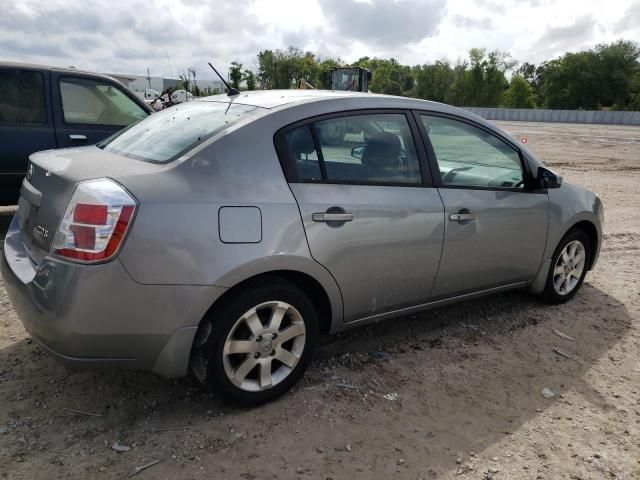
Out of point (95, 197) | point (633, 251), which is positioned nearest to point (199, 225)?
point (95, 197)

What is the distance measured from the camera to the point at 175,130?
2.96 m

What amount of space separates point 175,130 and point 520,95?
86.2 metres

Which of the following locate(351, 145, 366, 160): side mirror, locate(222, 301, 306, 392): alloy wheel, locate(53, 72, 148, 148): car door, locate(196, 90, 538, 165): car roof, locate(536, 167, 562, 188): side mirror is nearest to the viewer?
locate(222, 301, 306, 392): alloy wheel

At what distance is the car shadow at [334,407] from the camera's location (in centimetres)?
244

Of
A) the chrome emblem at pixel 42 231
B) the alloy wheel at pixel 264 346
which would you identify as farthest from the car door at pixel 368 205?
the chrome emblem at pixel 42 231

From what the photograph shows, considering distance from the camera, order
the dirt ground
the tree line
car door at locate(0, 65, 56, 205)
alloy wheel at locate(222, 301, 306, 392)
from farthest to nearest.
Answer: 1. the tree line
2. car door at locate(0, 65, 56, 205)
3. alloy wheel at locate(222, 301, 306, 392)
4. the dirt ground

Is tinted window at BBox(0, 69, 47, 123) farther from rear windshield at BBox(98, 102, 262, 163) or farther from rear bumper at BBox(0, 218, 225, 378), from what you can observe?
rear bumper at BBox(0, 218, 225, 378)

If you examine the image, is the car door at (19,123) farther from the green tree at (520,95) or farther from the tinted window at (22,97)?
the green tree at (520,95)

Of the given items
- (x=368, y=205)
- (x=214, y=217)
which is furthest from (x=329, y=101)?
(x=214, y=217)

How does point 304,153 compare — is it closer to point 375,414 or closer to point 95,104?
point 375,414

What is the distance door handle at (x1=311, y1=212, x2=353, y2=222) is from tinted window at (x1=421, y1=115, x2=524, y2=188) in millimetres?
854

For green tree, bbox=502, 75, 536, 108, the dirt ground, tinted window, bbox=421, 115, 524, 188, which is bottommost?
the dirt ground

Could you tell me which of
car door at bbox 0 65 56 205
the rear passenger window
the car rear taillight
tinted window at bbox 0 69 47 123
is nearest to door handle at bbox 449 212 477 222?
the rear passenger window

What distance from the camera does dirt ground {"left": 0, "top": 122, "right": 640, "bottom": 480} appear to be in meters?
2.41
